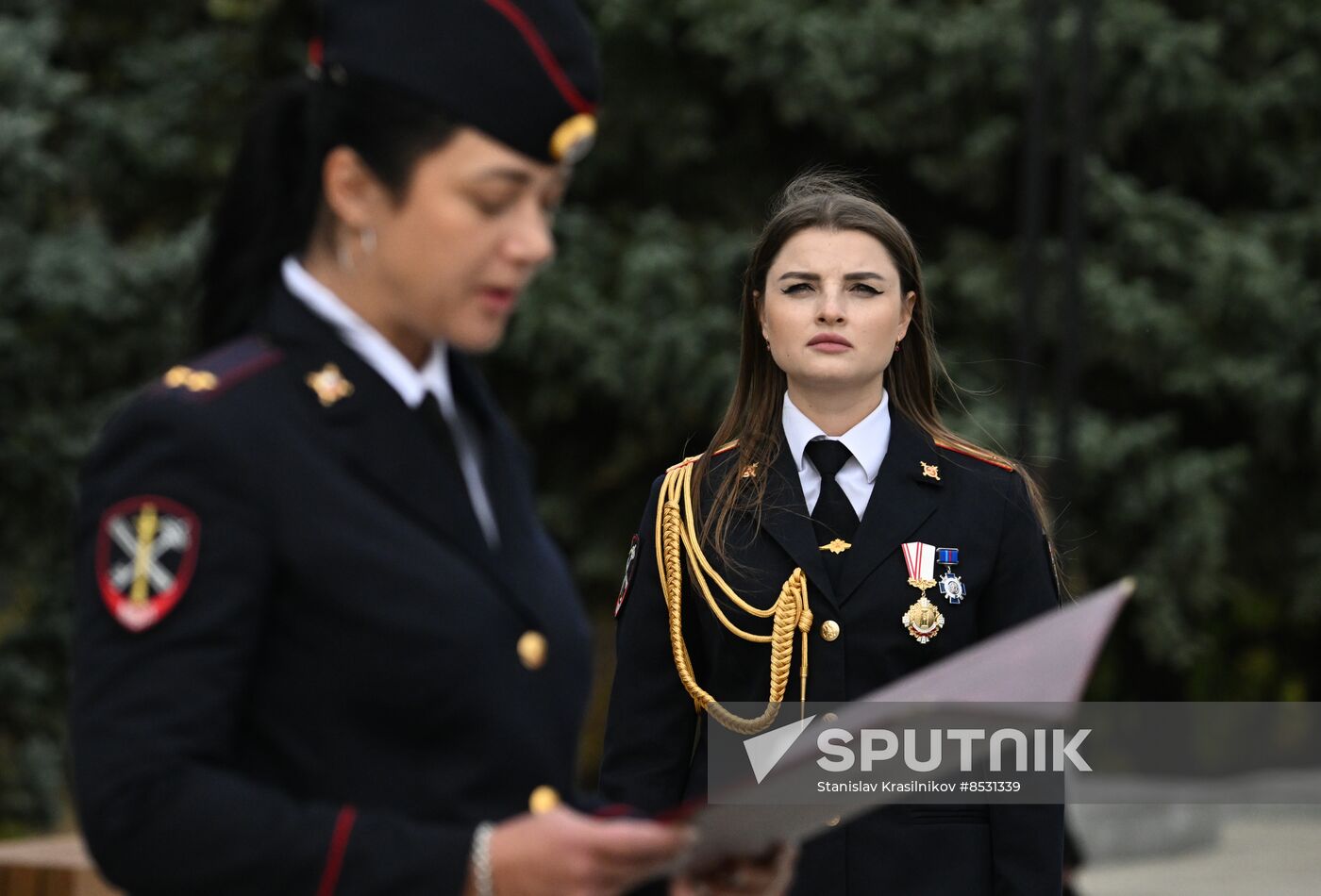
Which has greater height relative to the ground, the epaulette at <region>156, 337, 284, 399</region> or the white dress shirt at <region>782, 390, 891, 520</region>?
the white dress shirt at <region>782, 390, 891, 520</region>

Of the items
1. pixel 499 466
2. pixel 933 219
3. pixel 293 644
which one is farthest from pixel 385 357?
pixel 933 219

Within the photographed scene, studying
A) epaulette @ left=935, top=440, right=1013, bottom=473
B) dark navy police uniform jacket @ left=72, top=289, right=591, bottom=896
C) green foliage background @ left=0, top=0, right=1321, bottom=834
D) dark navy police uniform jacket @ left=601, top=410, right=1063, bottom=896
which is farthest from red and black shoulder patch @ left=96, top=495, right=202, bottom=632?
green foliage background @ left=0, top=0, right=1321, bottom=834

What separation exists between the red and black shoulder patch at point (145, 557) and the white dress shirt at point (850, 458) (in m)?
2.06

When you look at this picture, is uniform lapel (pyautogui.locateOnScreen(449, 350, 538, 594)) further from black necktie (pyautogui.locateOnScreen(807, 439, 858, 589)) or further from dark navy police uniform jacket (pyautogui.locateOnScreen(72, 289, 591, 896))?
black necktie (pyautogui.locateOnScreen(807, 439, 858, 589))

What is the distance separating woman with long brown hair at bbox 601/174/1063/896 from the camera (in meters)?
3.44

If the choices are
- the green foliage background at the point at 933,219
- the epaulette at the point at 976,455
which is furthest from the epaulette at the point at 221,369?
the green foliage background at the point at 933,219

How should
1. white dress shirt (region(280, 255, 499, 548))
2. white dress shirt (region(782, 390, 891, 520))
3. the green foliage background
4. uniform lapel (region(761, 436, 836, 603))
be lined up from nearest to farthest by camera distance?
white dress shirt (region(280, 255, 499, 548)) → uniform lapel (region(761, 436, 836, 603)) → white dress shirt (region(782, 390, 891, 520)) → the green foliage background

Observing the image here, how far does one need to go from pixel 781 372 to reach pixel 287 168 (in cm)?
199

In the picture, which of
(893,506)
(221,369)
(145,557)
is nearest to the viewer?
(145,557)

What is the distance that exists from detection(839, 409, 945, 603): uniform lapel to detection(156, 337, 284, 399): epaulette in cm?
181

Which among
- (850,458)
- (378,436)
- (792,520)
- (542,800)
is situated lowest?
(542,800)

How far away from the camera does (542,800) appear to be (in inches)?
74.4

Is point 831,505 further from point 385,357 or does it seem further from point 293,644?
point 293,644

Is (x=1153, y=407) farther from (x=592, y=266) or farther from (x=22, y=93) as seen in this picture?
(x=22, y=93)
